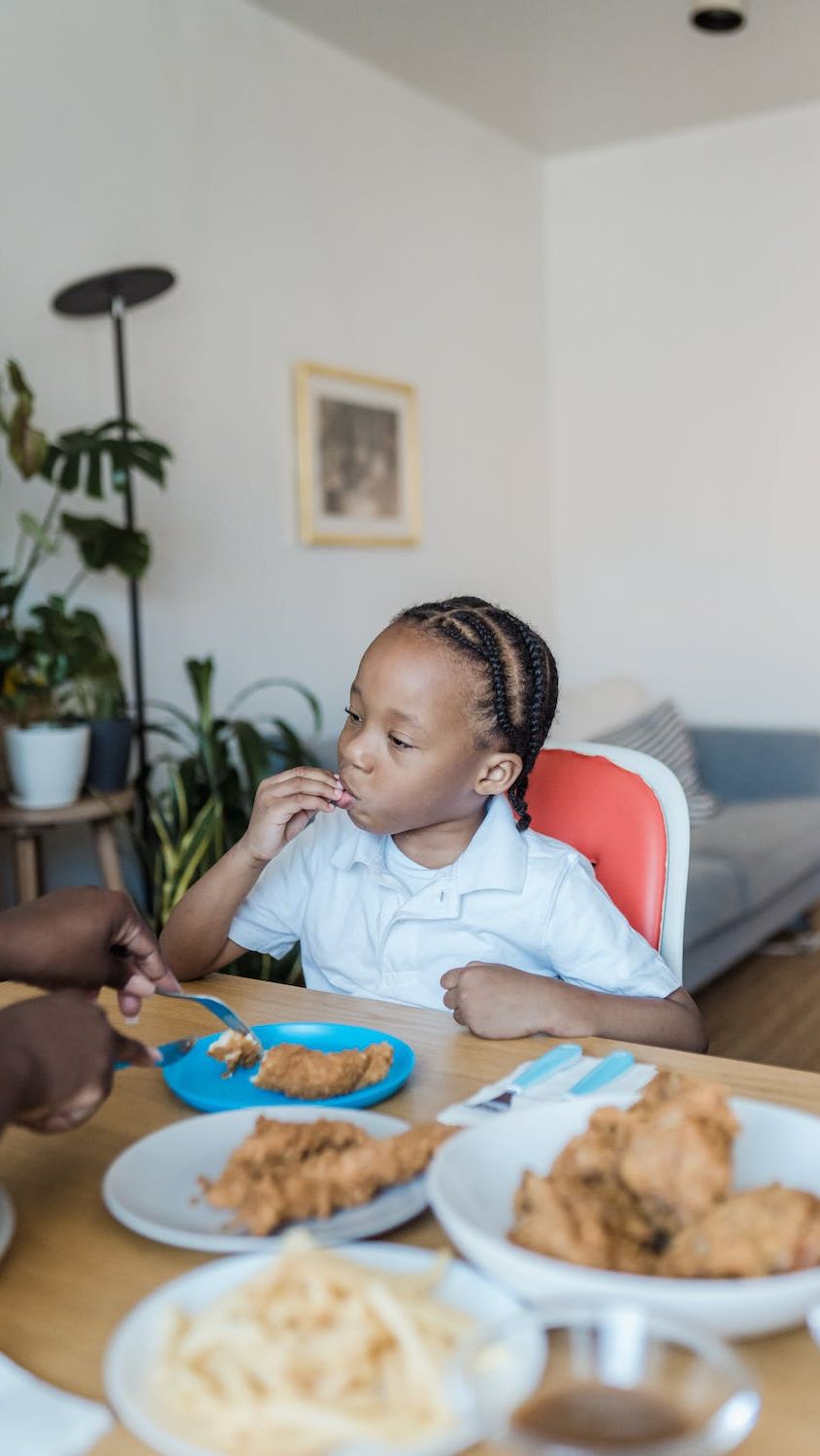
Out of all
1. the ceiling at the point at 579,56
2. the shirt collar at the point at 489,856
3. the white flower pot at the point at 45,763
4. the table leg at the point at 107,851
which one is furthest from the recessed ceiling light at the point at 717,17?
the shirt collar at the point at 489,856

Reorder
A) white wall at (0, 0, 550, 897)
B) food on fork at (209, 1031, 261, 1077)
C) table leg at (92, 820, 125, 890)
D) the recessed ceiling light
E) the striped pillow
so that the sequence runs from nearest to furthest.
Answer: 1. food on fork at (209, 1031, 261, 1077)
2. table leg at (92, 820, 125, 890)
3. white wall at (0, 0, 550, 897)
4. the recessed ceiling light
5. the striped pillow

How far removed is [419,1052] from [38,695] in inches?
68.3

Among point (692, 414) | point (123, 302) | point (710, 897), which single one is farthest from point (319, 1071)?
point (692, 414)

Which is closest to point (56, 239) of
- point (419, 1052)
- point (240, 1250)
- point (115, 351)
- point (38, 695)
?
point (115, 351)

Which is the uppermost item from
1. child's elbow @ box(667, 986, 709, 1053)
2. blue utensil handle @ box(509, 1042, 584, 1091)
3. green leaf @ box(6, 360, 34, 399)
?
green leaf @ box(6, 360, 34, 399)

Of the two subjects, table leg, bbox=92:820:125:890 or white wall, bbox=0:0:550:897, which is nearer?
table leg, bbox=92:820:125:890

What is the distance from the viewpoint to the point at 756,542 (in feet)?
15.5

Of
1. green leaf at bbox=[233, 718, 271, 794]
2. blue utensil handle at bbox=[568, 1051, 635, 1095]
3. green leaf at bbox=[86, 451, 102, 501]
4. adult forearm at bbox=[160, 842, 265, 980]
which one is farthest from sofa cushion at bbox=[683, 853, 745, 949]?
blue utensil handle at bbox=[568, 1051, 635, 1095]

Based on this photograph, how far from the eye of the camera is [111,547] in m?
2.72

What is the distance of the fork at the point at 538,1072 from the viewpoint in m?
0.91

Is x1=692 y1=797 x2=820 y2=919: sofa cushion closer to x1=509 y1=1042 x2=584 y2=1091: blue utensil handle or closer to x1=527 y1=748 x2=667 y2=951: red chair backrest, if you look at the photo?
x1=527 y1=748 x2=667 y2=951: red chair backrest

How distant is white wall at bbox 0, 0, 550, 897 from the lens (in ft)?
9.95

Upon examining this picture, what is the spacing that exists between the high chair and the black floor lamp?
1.48m

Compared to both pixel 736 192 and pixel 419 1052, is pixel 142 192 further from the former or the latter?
pixel 419 1052
